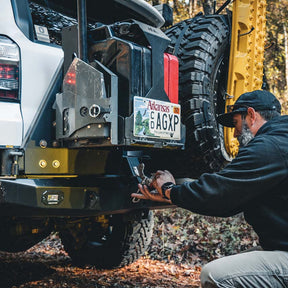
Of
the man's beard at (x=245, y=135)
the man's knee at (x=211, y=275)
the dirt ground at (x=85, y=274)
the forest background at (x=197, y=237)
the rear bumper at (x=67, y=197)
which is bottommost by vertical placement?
the dirt ground at (x=85, y=274)

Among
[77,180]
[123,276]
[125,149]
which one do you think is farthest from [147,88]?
[123,276]

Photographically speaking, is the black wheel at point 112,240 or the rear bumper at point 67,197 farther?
the black wheel at point 112,240

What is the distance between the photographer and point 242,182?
2.18 meters

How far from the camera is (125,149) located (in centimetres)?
A: 316

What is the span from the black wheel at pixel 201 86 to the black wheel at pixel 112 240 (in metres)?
0.85

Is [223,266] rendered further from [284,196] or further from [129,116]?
[129,116]

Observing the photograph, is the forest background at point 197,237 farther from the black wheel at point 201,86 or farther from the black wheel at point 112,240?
the black wheel at point 201,86

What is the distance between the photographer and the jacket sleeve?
7.05 ft

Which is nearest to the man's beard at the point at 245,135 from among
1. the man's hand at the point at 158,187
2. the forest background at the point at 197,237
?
the man's hand at the point at 158,187

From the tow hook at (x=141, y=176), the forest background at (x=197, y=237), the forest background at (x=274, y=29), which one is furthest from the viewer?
the forest background at (x=274, y=29)

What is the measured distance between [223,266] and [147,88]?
132cm

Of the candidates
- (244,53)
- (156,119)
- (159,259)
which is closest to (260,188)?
(156,119)

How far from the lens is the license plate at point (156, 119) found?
282cm

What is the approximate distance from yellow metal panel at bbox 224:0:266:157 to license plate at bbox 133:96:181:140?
102cm
